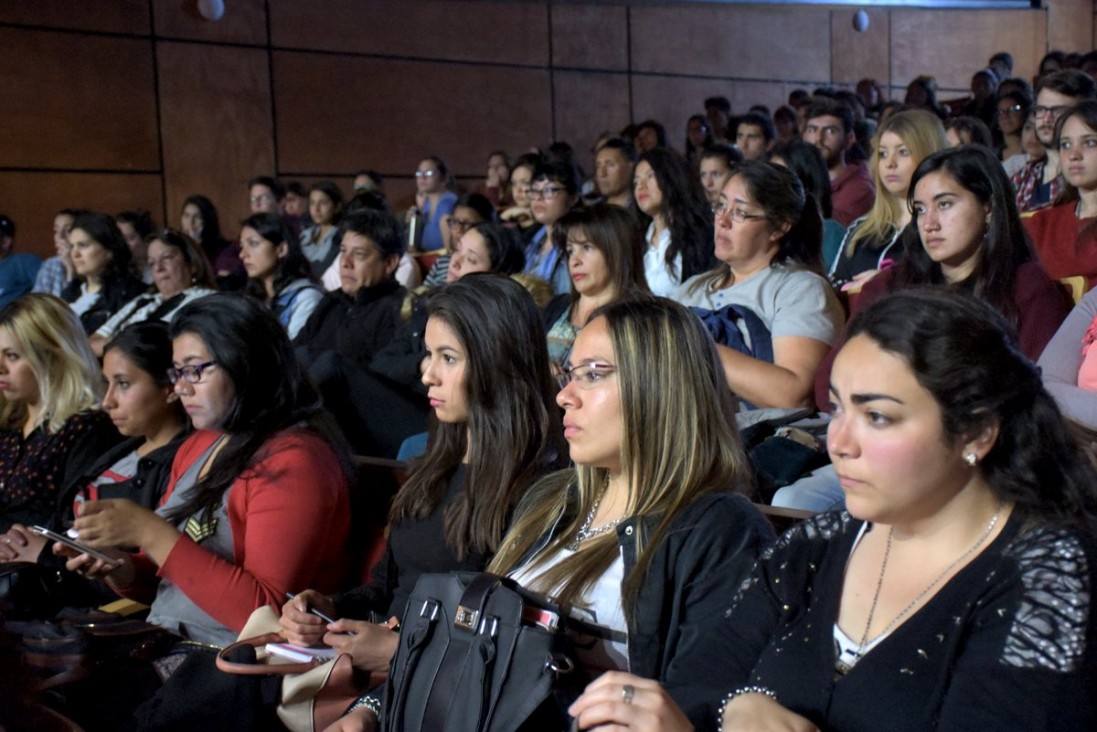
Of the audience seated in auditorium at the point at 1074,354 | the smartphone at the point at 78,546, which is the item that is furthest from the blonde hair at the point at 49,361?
the audience seated in auditorium at the point at 1074,354

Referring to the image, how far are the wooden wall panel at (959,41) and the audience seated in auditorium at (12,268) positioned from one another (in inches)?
325

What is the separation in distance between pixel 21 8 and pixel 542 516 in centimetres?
640

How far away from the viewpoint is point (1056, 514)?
1.37m

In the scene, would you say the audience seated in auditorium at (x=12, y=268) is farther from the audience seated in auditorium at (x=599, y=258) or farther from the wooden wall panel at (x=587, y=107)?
the wooden wall panel at (x=587, y=107)

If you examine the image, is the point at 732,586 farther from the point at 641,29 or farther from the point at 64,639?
the point at 641,29

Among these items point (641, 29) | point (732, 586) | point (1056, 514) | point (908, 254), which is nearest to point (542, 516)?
point (732, 586)

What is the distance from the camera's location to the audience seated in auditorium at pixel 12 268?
6.46m

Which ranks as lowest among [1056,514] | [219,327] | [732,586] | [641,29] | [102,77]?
[732,586]

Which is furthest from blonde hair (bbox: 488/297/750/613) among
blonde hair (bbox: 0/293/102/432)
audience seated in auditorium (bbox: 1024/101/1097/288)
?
blonde hair (bbox: 0/293/102/432)

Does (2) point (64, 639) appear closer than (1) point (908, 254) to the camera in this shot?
Yes

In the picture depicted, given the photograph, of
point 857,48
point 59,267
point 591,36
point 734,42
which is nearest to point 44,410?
point 59,267

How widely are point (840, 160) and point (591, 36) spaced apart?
424cm

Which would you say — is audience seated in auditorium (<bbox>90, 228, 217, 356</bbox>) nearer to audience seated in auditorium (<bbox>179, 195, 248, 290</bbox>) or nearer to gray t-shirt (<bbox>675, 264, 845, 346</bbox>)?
audience seated in auditorium (<bbox>179, 195, 248, 290</bbox>)

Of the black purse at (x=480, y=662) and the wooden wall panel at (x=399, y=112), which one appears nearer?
the black purse at (x=480, y=662)
